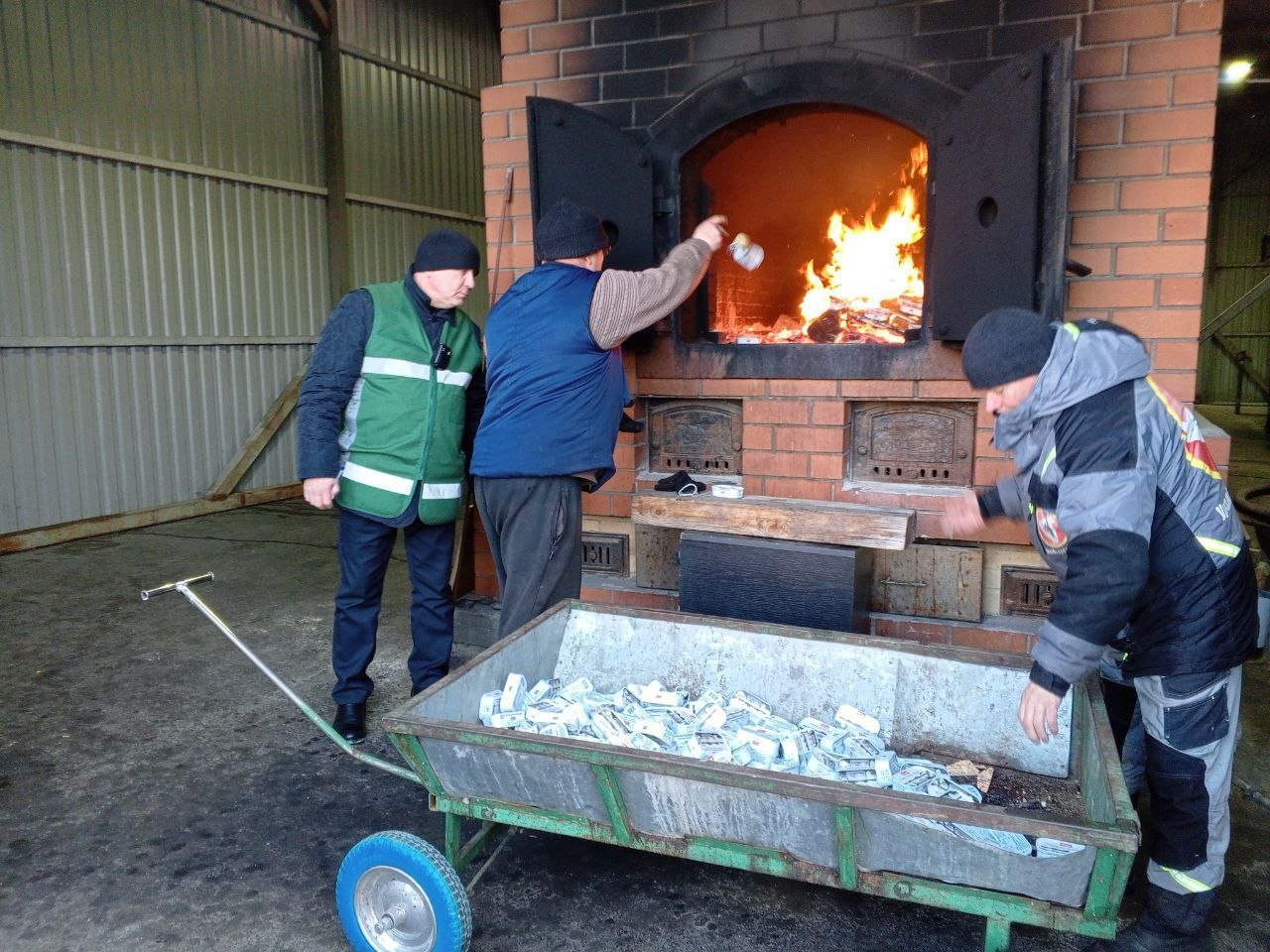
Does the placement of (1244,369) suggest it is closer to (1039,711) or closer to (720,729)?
(720,729)

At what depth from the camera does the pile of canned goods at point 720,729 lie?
7.78 feet

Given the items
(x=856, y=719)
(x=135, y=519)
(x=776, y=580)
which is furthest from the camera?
(x=135, y=519)

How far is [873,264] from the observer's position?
409 cm

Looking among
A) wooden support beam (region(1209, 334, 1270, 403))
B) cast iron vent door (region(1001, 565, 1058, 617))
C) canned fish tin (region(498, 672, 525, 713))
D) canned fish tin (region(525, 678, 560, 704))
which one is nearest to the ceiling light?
wooden support beam (region(1209, 334, 1270, 403))

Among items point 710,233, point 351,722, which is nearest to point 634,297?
point 710,233

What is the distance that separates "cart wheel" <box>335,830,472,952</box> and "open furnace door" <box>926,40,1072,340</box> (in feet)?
7.96

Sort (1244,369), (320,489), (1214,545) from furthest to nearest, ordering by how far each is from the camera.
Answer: (1244,369), (320,489), (1214,545)

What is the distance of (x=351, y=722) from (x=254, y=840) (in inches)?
A: 28.2

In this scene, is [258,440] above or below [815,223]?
below

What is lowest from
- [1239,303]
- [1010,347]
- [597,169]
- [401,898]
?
[401,898]

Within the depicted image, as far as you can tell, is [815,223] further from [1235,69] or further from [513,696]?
[1235,69]

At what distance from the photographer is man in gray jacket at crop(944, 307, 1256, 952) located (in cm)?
193

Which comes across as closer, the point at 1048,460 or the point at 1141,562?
the point at 1141,562

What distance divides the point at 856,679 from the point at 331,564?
4257mm
